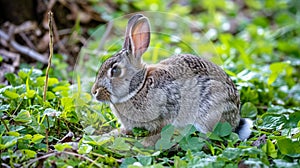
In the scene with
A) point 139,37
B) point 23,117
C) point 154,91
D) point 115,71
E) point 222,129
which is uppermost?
point 139,37

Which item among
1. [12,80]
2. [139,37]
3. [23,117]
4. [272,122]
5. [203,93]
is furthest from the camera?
[12,80]

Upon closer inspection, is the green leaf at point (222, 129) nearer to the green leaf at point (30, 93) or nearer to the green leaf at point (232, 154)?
the green leaf at point (232, 154)

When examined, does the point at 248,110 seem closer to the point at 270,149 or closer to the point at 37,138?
the point at 270,149

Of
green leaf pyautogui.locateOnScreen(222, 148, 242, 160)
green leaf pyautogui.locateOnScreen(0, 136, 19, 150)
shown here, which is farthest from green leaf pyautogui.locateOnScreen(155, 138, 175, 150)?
green leaf pyautogui.locateOnScreen(0, 136, 19, 150)

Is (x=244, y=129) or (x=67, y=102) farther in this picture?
(x=244, y=129)

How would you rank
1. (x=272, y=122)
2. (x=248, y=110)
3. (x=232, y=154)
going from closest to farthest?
(x=232, y=154) → (x=272, y=122) → (x=248, y=110)

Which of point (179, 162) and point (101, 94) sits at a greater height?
point (101, 94)

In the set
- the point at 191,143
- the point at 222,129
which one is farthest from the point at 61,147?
the point at 222,129
